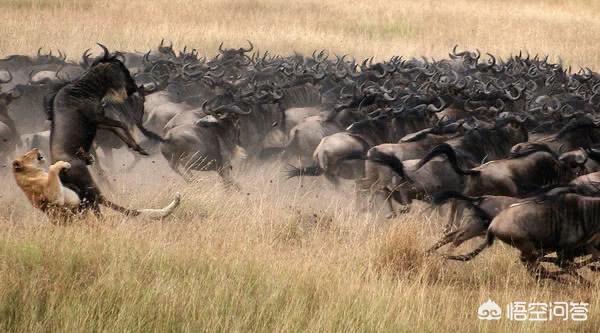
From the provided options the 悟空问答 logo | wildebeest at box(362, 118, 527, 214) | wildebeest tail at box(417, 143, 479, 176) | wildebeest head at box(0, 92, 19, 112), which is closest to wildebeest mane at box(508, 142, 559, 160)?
wildebeest at box(362, 118, 527, 214)

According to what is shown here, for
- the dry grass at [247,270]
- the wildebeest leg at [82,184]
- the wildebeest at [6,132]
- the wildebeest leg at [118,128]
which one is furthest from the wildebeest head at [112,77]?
the wildebeest at [6,132]

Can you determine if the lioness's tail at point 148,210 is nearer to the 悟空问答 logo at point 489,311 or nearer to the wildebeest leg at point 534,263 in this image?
the 悟空问答 logo at point 489,311

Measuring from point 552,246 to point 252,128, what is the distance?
6.14 m

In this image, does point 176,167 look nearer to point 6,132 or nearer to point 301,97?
point 6,132

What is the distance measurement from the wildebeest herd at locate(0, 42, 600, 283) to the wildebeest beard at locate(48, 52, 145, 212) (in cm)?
1

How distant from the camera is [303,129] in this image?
12.6m

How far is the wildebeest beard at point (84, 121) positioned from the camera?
28.5ft

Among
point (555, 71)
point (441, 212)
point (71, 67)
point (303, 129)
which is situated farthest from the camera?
point (555, 71)

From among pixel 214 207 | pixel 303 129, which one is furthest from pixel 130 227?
pixel 303 129

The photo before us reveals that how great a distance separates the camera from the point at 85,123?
897 cm

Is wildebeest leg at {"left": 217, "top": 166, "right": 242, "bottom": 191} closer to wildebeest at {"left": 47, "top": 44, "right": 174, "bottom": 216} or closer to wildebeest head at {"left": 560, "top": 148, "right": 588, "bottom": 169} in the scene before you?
wildebeest at {"left": 47, "top": 44, "right": 174, "bottom": 216}

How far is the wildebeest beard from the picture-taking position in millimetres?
8680

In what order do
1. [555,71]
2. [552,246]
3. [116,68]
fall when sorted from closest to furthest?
[552,246], [116,68], [555,71]

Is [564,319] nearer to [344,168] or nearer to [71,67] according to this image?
[344,168]
